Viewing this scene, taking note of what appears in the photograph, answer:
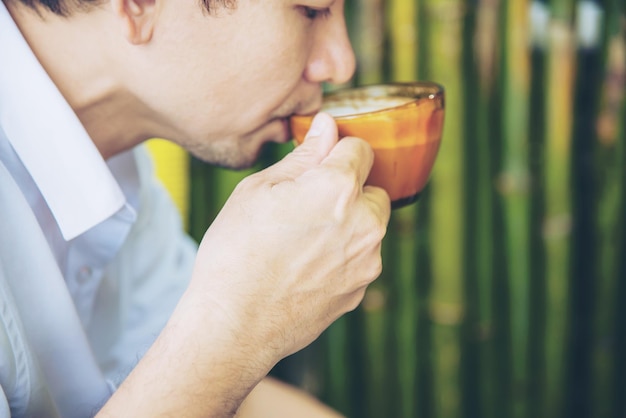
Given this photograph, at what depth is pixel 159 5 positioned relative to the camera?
0.88 meters

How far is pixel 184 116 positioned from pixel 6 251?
0.29m

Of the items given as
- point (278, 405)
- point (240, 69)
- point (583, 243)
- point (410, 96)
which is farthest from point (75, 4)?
point (583, 243)

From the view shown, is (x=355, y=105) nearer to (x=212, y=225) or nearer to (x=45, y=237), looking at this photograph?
(x=212, y=225)

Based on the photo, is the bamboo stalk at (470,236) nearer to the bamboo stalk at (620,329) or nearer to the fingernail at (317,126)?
the bamboo stalk at (620,329)

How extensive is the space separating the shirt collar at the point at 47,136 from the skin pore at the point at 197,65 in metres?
0.06

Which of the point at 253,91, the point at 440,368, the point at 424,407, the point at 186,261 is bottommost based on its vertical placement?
the point at 424,407

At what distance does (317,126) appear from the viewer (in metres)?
0.86

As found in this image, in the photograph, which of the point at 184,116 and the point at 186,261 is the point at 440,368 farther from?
the point at 184,116

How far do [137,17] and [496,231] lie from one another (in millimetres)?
971

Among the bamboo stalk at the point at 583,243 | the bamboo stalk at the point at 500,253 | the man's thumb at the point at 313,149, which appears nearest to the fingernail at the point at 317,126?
the man's thumb at the point at 313,149

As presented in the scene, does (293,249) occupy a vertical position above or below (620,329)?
above

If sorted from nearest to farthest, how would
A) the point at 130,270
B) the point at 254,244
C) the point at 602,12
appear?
1. the point at 254,244
2. the point at 130,270
3. the point at 602,12

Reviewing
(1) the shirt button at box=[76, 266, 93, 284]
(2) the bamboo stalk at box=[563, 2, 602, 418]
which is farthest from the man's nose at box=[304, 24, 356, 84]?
(2) the bamboo stalk at box=[563, 2, 602, 418]

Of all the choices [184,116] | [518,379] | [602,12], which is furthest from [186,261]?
[602,12]
